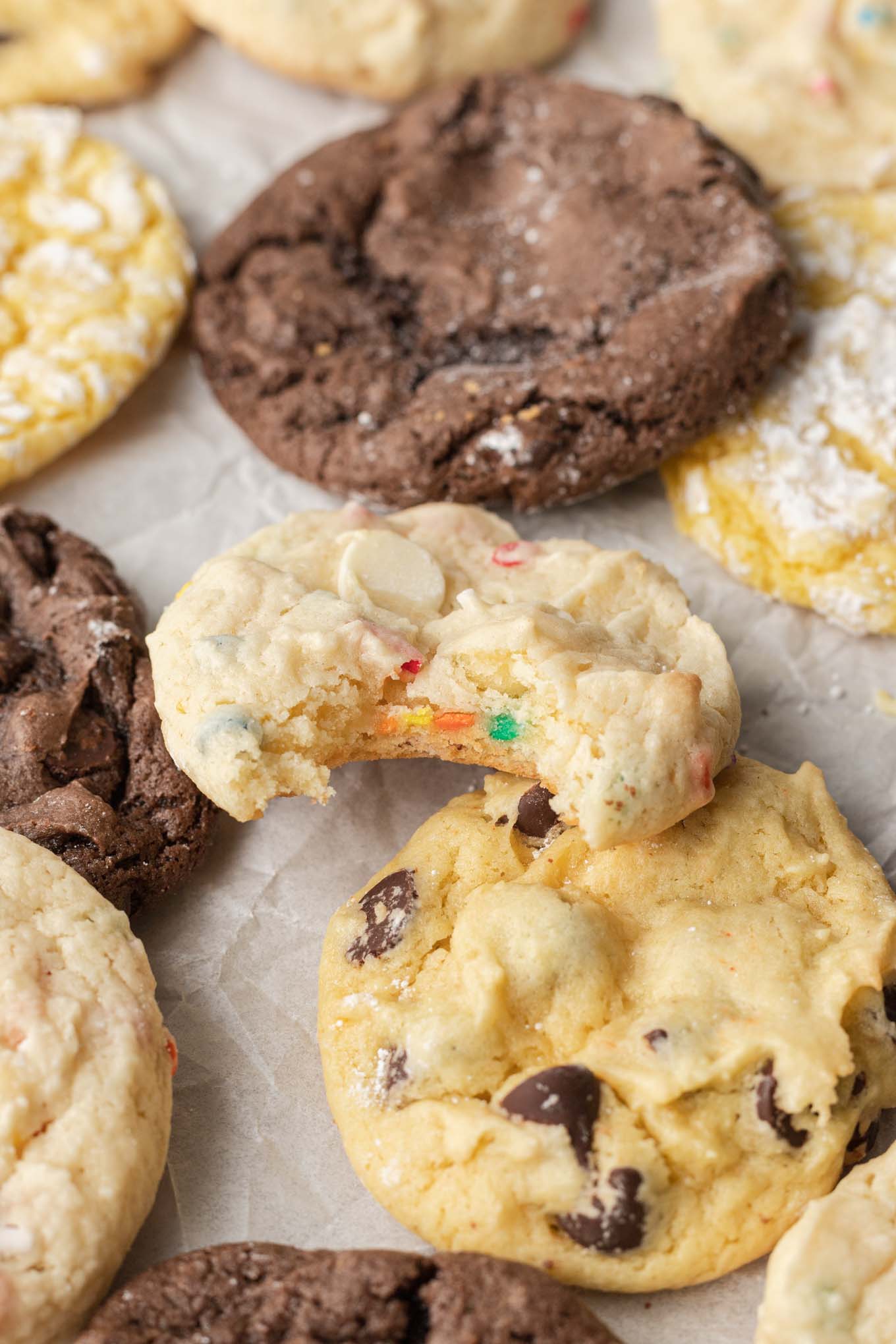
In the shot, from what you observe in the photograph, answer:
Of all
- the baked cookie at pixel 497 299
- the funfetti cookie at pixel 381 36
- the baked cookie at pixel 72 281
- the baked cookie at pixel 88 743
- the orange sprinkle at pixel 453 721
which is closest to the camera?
the orange sprinkle at pixel 453 721

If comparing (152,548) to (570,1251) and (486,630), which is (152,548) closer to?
(486,630)

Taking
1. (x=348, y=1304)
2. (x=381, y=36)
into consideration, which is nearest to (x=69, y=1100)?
(x=348, y=1304)

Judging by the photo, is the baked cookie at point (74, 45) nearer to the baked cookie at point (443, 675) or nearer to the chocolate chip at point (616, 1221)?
the baked cookie at point (443, 675)

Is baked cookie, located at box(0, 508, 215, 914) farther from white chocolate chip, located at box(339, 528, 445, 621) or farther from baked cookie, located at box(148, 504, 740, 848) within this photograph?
white chocolate chip, located at box(339, 528, 445, 621)

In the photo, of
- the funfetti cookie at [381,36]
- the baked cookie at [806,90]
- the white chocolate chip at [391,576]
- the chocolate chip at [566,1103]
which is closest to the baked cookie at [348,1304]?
the chocolate chip at [566,1103]

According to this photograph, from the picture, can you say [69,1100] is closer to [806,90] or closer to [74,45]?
[74,45]

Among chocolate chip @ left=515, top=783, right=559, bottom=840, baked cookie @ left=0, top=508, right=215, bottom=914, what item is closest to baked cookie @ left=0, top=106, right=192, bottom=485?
baked cookie @ left=0, top=508, right=215, bottom=914

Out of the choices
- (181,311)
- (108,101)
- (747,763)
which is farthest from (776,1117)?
(108,101)

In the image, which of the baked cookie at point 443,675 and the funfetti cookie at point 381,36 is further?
the funfetti cookie at point 381,36
